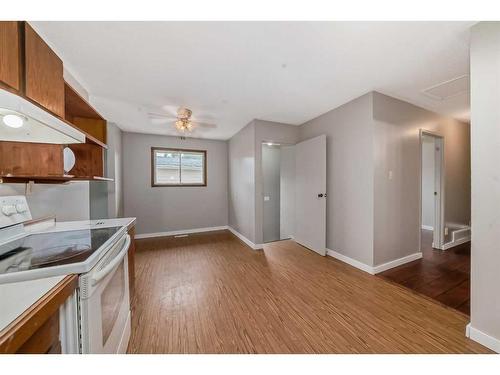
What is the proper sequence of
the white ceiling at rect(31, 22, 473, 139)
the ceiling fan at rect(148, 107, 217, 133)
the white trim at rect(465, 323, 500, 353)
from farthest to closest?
the ceiling fan at rect(148, 107, 217, 133), the white ceiling at rect(31, 22, 473, 139), the white trim at rect(465, 323, 500, 353)

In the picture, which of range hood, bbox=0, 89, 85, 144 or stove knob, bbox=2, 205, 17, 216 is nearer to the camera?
range hood, bbox=0, 89, 85, 144

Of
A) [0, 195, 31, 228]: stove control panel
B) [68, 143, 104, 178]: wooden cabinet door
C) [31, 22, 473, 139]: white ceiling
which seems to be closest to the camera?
[0, 195, 31, 228]: stove control panel

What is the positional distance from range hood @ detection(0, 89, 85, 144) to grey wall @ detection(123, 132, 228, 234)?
310 centimetres

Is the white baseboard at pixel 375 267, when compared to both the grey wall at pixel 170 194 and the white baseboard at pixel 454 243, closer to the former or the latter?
the white baseboard at pixel 454 243

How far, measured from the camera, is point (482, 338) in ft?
4.39

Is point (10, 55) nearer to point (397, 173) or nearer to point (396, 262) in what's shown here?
point (397, 173)

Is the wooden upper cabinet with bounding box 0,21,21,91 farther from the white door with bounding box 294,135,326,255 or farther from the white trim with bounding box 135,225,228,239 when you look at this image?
the white trim with bounding box 135,225,228,239

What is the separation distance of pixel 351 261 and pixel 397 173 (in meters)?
1.43

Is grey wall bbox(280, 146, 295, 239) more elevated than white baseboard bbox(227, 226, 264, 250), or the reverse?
grey wall bbox(280, 146, 295, 239)

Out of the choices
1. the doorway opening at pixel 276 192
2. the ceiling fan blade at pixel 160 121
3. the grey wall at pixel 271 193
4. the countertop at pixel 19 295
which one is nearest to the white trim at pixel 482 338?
the countertop at pixel 19 295

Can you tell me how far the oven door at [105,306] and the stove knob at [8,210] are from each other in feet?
2.28

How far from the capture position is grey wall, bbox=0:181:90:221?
145 centimetres

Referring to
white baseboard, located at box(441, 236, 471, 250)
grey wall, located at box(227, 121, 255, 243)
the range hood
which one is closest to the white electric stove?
the range hood
